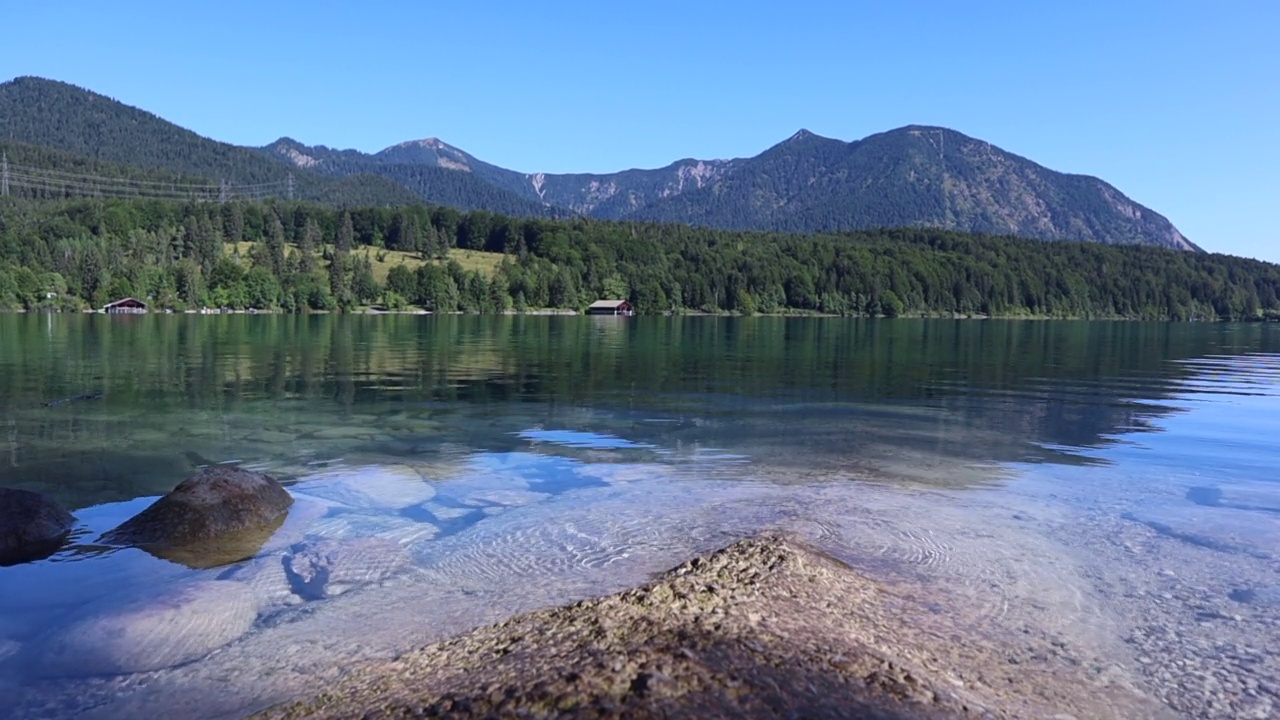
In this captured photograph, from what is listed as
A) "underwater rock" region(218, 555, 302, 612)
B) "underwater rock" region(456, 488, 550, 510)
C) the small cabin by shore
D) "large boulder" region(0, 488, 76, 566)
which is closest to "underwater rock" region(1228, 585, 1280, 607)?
"underwater rock" region(456, 488, 550, 510)

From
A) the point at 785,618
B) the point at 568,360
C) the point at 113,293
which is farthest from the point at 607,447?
the point at 113,293

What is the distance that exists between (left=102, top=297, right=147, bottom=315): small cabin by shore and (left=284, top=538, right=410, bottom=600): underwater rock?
182m

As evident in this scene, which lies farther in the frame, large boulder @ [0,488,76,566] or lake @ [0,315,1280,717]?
large boulder @ [0,488,76,566]

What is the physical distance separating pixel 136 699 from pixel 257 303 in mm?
197799

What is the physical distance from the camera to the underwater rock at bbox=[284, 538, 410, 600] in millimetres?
12477

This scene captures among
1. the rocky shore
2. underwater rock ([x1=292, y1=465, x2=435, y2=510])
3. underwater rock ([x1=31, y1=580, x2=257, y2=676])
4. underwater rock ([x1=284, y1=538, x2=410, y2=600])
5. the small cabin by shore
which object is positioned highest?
the small cabin by shore

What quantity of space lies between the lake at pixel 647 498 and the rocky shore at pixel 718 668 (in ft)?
3.26

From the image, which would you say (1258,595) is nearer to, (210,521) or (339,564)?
(339,564)

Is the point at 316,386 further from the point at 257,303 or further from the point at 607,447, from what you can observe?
the point at 257,303

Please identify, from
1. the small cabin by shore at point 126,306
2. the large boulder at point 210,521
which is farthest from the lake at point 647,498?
the small cabin by shore at point 126,306

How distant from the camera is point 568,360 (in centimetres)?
5747

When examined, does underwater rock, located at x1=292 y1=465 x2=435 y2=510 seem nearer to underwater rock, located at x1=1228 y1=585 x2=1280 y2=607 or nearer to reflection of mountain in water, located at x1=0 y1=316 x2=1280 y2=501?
reflection of mountain in water, located at x1=0 y1=316 x2=1280 y2=501

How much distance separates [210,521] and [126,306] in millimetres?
187273

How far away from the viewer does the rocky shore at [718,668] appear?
24.2 feet
